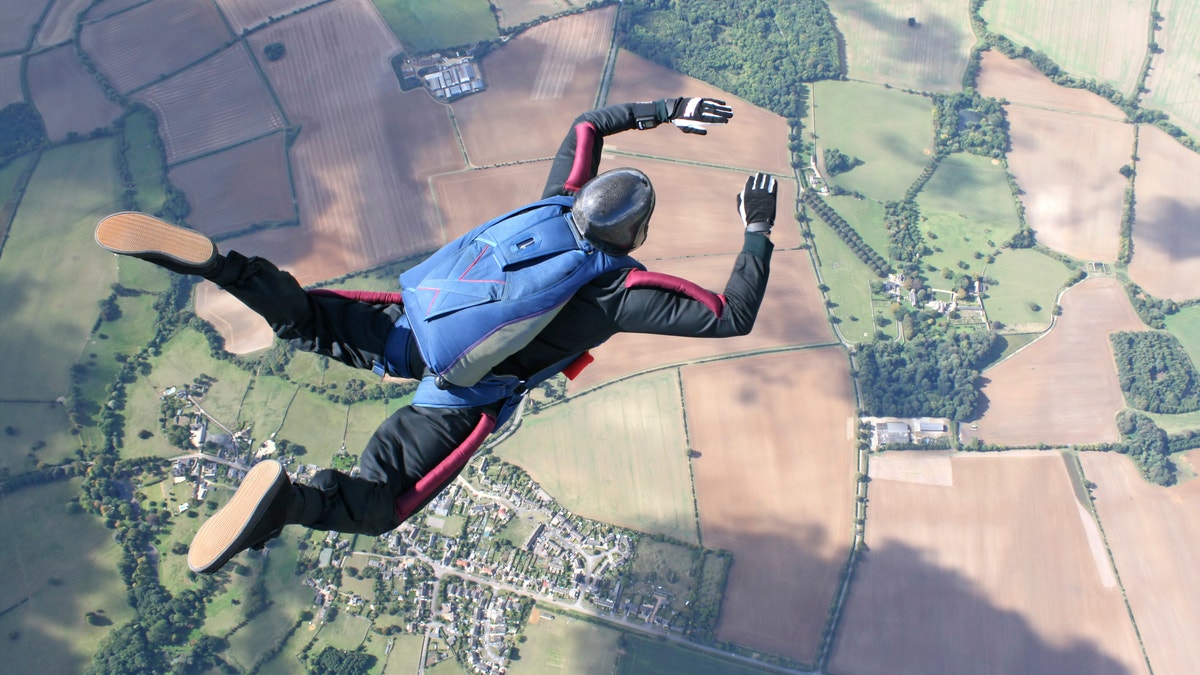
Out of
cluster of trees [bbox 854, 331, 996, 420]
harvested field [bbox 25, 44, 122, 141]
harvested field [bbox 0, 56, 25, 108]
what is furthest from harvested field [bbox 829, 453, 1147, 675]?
harvested field [bbox 0, 56, 25, 108]

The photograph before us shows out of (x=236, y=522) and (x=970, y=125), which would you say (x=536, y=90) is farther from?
(x=236, y=522)

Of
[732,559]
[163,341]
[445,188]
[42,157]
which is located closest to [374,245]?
[445,188]

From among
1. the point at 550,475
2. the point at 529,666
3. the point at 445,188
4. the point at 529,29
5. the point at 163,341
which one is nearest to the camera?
the point at 529,666

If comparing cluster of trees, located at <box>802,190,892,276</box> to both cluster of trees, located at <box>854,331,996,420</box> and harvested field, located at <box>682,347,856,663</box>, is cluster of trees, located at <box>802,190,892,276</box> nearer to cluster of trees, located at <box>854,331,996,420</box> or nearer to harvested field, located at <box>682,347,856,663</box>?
cluster of trees, located at <box>854,331,996,420</box>

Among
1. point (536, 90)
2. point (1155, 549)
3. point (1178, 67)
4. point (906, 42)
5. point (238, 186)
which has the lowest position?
point (1155, 549)

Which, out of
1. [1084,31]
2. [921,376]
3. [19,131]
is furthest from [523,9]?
[1084,31]

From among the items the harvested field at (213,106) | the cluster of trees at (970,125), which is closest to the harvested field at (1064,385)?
the cluster of trees at (970,125)

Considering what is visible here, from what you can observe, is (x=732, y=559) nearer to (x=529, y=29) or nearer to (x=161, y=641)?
(x=161, y=641)
